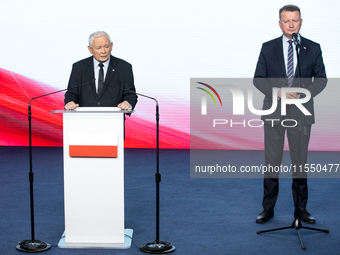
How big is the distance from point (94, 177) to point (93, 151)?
18 cm

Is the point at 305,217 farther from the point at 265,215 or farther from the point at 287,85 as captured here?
the point at 287,85

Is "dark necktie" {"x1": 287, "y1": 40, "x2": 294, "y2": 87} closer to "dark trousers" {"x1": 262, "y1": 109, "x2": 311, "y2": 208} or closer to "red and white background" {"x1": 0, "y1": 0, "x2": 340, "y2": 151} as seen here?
"dark trousers" {"x1": 262, "y1": 109, "x2": 311, "y2": 208}

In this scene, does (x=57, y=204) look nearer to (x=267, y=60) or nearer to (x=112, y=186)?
(x=112, y=186)

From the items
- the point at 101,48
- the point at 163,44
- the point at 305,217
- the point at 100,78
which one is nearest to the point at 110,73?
the point at 100,78

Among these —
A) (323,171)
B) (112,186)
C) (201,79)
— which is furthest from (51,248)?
(201,79)

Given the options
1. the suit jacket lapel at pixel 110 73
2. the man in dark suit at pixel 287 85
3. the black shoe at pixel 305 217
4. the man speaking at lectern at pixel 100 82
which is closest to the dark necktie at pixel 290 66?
the man in dark suit at pixel 287 85

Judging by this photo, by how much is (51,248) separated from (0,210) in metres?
1.15

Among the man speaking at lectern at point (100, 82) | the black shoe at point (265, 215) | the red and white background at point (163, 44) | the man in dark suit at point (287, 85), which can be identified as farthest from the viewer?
the red and white background at point (163, 44)

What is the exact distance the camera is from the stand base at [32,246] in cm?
285

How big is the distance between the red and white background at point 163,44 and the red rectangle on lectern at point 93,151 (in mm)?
4458

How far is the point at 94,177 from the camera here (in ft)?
9.23

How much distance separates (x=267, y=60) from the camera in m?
3.45

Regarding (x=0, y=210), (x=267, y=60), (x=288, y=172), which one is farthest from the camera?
(x=288, y=172)

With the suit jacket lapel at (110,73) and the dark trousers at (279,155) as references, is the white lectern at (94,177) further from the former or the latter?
the dark trousers at (279,155)
